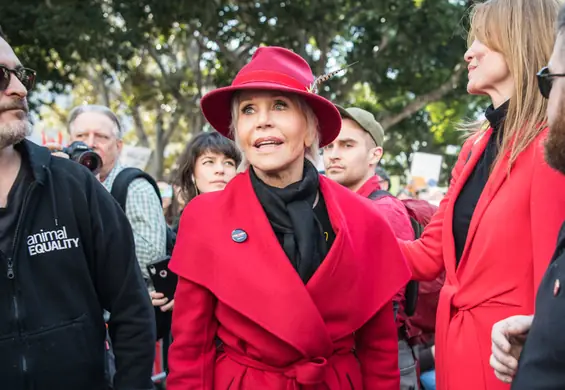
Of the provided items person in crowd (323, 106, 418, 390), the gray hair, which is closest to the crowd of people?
person in crowd (323, 106, 418, 390)

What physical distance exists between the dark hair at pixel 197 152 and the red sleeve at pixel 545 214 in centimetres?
245

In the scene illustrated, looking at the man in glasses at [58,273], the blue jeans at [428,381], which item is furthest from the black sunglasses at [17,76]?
the blue jeans at [428,381]

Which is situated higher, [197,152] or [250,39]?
[250,39]

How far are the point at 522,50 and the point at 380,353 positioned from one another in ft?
4.30

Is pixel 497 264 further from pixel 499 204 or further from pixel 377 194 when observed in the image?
pixel 377 194

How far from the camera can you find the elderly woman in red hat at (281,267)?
7.29 feet

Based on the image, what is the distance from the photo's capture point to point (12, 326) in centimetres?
212

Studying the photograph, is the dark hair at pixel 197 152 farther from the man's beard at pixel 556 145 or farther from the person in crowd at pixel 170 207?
the man's beard at pixel 556 145

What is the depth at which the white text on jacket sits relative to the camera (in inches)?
86.4

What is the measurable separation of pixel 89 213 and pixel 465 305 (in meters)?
1.47

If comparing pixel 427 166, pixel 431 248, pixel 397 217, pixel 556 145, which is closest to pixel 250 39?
pixel 427 166

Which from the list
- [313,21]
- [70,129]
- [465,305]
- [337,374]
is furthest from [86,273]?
[313,21]

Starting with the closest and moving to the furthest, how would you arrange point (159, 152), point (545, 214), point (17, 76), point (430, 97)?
1. point (545, 214)
2. point (17, 76)
3. point (430, 97)
4. point (159, 152)

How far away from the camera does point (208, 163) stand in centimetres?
434
